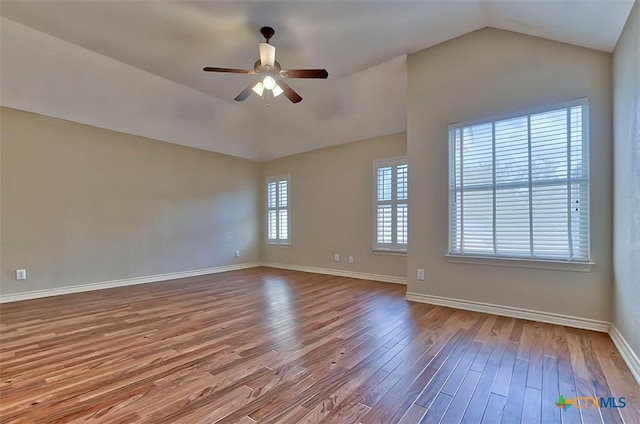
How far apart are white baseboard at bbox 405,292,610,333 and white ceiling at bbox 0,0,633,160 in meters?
2.52

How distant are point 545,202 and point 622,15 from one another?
62.1 inches

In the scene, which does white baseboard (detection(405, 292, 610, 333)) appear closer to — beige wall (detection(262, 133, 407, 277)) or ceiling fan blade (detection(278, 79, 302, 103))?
beige wall (detection(262, 133, 407, 277))

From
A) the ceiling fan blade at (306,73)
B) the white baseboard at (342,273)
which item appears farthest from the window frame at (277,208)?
the ceiling fan blade at (306,73)

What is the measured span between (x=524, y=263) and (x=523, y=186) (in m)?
0.81

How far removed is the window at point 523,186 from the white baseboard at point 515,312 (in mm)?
560

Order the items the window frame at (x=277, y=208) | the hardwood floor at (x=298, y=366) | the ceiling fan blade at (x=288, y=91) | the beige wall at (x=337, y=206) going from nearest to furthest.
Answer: the hardwood floor at (x=298, y=366), the ceiling fan blade at (x=288, y=91), the beige wall at (x=337, y=206), the window frame at (x=277, y=208)

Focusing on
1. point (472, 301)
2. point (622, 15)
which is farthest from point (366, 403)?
point (622, 15)

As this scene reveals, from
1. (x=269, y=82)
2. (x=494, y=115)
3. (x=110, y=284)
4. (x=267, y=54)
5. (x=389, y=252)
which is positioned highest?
(x=267, y=54)

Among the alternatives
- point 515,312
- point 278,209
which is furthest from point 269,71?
point 278,209

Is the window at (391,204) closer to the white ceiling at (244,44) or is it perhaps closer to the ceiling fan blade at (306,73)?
the white ceiling at (244,44)

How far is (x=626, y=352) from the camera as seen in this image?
214 centimetres

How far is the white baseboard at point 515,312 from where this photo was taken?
274 centimetres

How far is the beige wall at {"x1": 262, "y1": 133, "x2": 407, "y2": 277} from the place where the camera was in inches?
208

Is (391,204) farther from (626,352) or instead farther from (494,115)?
(626,352)
